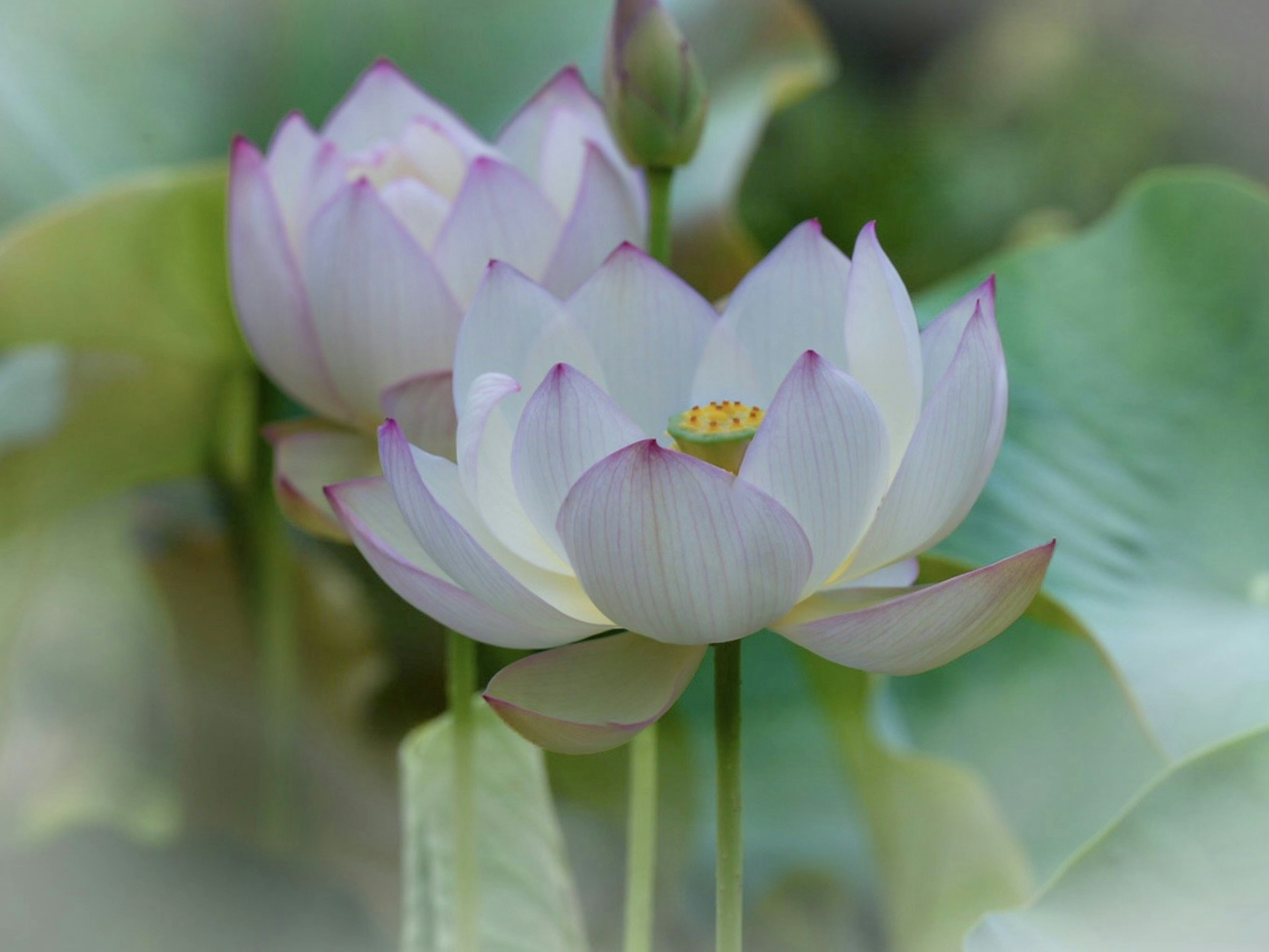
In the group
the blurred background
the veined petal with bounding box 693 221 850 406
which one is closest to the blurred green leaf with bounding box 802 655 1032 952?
the blurred background

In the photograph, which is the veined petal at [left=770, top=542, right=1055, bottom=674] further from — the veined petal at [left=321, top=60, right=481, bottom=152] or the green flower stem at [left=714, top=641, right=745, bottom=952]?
the veined petal at [left=321, top=60, right=481, bottom=152]

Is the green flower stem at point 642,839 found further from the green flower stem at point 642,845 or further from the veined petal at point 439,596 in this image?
the veined petal at point 439,596

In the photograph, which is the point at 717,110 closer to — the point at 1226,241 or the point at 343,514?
the point at 1226,241

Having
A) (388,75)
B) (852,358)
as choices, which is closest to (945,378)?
(852,358)

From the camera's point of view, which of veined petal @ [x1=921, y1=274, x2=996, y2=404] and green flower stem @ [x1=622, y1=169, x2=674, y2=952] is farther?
green flower stem @ [x1=622, y1=169, x2=674, y2=952]

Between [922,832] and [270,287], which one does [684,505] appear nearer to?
[270,287]
